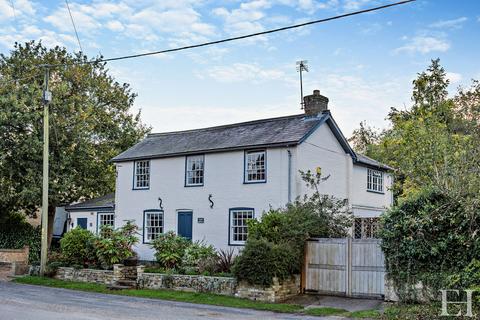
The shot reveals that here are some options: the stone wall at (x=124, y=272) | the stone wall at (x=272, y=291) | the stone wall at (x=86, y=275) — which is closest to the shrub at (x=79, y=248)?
the stone wall at (x=86, y=275)

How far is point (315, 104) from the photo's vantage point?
79.9 feet

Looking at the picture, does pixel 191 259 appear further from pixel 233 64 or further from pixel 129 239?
pixel 233 64

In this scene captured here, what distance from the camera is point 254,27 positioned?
615 inches

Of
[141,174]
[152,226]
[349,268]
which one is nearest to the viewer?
[349,268]

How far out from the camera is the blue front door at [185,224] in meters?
25.0

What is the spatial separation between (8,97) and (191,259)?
52.2 ft

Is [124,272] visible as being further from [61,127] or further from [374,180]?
[374,180]

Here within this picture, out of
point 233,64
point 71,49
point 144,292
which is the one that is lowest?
point 144,292

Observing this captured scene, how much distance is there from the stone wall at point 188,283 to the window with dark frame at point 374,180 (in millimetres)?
13519

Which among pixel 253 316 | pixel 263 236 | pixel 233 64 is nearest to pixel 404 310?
pixel 253 316

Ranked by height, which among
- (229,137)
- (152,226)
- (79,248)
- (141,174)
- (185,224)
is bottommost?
(79,248)

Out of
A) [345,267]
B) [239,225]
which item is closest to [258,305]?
[345,267]

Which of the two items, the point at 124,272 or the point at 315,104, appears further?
the point at 315,104

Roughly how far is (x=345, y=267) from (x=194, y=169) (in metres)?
10.5
